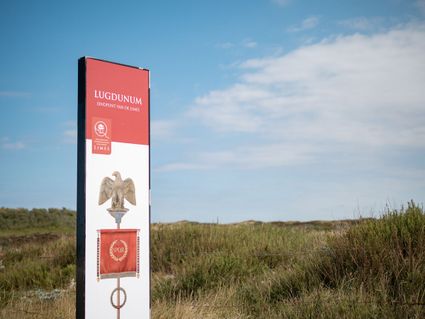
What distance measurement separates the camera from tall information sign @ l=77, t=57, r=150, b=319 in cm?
573

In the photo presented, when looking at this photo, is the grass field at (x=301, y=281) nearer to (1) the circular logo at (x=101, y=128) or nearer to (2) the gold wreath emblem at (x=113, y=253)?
(2) the gold wreath emblem at (x=113, y=253)

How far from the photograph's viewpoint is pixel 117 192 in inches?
234

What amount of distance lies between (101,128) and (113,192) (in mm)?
753

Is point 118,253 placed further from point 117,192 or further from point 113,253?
point 117,192

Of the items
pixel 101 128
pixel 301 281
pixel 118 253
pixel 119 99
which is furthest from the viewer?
pixel 301 281

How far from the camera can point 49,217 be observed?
131 ft

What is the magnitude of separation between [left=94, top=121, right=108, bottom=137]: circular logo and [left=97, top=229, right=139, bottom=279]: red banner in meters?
1.11

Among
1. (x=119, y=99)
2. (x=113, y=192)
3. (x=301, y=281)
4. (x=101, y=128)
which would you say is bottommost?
(x=301, y=281)

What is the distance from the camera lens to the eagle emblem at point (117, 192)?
585cm

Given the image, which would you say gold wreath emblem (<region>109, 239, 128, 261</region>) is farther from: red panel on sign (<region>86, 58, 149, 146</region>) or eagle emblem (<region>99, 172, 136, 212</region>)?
red panel on sign (<region>86, 58, 149, 146</region>)

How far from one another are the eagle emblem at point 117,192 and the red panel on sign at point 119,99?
36cm

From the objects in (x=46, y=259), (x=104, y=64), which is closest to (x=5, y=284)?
(x=46, y=259)

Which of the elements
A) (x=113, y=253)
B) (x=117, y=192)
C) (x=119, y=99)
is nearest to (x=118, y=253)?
(x=113, y=253)

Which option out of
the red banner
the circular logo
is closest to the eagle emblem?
the red banner
